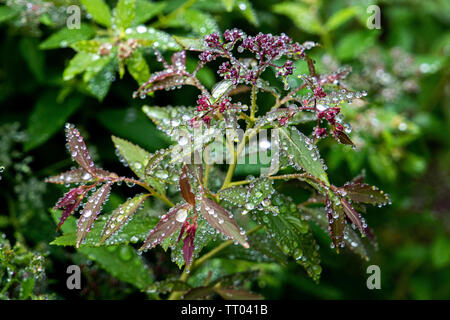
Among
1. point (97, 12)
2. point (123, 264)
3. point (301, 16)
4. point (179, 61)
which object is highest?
point (301, 16)

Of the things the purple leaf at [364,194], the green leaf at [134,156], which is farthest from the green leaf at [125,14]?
the purple leaf at [364,194]

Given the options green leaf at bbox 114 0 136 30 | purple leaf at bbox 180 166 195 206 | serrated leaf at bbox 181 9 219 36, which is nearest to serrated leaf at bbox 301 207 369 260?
purple leaf at bbox 180 166 195 206

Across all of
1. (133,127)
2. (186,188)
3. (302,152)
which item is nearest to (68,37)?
(133,127)

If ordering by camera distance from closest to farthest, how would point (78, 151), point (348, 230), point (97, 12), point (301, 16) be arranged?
1. point (78, 151)
2. point (348, 230)
3. point (97, 12)
4. point (301, 16)

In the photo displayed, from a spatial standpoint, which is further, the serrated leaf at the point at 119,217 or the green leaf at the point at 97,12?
the green leaf at the point at 97,12

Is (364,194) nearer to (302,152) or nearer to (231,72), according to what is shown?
(302,152)

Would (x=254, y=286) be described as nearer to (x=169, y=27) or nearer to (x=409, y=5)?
(x=169, y=27)

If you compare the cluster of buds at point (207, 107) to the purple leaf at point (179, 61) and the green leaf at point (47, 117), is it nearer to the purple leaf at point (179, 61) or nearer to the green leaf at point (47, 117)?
the purple leaf at point (179, 61)
